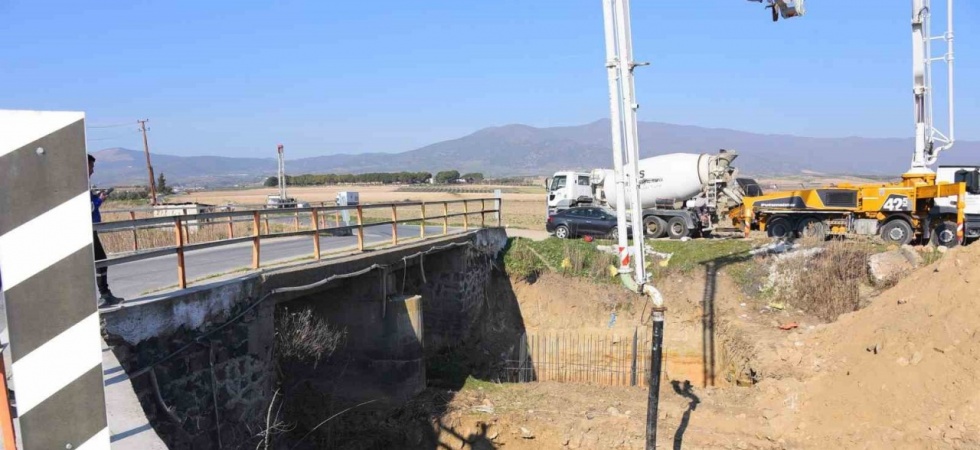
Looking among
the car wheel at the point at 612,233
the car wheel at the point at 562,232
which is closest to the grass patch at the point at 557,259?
the car wheel at the point at 612,233

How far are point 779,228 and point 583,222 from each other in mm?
6607

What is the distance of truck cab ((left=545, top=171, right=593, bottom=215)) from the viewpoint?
2838 cm

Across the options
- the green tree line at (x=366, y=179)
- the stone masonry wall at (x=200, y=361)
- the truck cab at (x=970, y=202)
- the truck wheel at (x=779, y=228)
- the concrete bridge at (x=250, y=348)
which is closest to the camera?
the concrete bridge at (x=250, y=348)

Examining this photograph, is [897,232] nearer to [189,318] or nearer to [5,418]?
[189,318]

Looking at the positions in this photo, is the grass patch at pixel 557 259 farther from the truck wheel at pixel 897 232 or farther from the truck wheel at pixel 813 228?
the truck wheel at pixel 897 232

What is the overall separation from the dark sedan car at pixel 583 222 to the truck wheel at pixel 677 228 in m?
1.92

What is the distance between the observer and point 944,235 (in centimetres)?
1898

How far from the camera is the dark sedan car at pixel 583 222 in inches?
912

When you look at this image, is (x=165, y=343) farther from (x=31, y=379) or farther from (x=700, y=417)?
(x=700, y=417)

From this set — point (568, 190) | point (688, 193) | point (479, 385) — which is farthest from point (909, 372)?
point (568, 190)

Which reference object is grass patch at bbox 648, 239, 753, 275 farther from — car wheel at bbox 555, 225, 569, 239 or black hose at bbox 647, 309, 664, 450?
black hose at bbox 647, 309, 664, 450

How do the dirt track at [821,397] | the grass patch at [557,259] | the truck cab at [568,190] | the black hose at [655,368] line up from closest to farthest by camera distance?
the black hose at [655,368], the dirt track at [821,397], the grass patch at [557,259], the truck cab at [568,190]

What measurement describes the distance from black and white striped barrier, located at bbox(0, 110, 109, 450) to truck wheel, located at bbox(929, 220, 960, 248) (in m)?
22.0

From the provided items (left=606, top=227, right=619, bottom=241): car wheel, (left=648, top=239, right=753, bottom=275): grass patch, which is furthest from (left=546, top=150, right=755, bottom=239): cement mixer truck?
(left=648, top=239, right=753, bottom=275): grass patch
